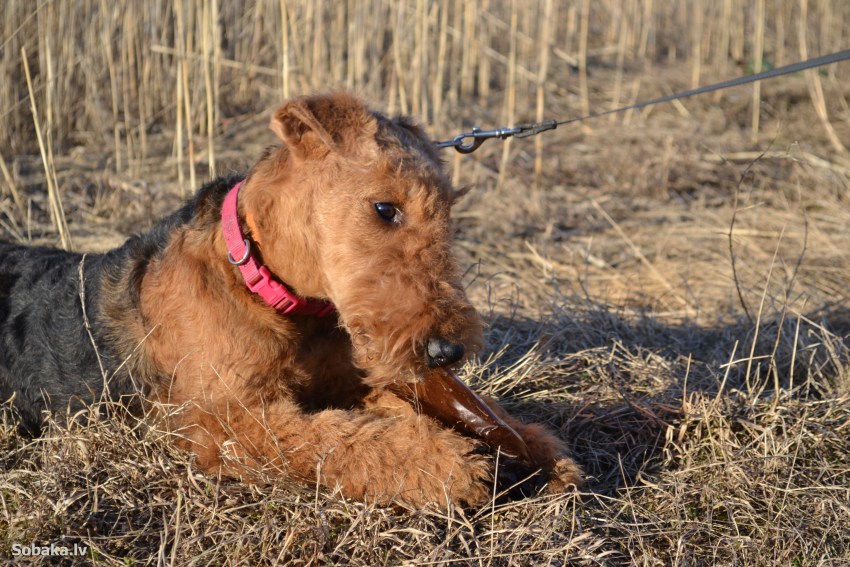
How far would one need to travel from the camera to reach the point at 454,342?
7.39 ft

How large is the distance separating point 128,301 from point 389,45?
5893 mm

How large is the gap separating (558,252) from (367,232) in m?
3.60

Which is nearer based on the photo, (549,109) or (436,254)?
(436,254)

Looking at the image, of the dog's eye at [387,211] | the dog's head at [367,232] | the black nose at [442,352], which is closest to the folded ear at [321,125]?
the dog's head at [367,232]

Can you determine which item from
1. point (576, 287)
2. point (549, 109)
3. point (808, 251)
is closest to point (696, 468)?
point (576, 287)

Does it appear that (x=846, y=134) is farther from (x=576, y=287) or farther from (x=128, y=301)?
(x=128, y=301)

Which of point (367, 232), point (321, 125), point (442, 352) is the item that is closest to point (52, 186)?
point (321, 125)

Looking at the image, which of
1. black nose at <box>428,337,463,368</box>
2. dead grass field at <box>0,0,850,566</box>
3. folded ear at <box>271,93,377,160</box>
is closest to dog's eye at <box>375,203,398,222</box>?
folded ear at <box>271,93,377,160</box>

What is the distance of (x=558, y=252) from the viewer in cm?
582

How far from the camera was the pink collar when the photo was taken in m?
2.58

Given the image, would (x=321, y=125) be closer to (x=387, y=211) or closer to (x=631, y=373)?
(x=387, y=211)

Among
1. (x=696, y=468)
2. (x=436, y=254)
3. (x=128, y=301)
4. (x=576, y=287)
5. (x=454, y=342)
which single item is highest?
(x=436, y=254)

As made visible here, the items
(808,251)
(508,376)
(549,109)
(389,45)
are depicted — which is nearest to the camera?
(508,376)

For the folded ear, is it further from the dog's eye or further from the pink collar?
the pink collar
